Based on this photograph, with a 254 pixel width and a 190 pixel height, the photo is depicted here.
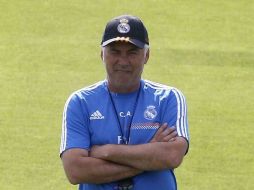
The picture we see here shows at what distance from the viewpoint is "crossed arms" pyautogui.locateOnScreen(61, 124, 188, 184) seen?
4.85 metres

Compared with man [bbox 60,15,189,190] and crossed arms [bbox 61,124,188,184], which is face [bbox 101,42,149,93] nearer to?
man [bbox 60,15,189,190]

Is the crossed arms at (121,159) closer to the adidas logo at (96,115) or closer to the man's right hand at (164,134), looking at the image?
the man's right hand at (164,134)

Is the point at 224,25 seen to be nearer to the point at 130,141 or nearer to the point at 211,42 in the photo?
the point at 211,42

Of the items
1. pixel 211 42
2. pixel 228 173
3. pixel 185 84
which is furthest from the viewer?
pixel 211 42

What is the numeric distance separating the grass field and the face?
324 cm

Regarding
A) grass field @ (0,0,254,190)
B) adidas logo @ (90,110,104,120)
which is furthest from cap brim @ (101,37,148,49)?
grass field @ (0,0,254,190)

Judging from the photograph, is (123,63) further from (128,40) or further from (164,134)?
(164,134)

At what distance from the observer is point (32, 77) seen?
417 inches

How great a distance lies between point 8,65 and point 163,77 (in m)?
2.16

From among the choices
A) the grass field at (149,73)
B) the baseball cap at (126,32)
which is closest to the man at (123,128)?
the baseball cap at (126,32)

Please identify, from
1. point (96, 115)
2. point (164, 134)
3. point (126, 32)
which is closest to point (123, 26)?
point (126, 32)

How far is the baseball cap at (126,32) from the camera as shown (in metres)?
4.93

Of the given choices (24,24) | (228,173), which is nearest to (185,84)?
(228,173)

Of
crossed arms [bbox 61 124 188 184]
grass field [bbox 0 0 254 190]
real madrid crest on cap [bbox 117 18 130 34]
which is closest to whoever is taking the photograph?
crossed arms [bbox 61 124 188 184]
